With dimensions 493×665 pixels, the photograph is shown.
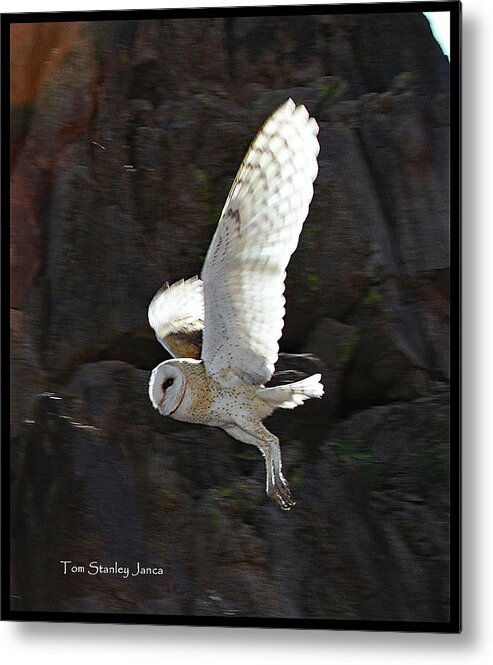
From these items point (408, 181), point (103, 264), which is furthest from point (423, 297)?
point (103, 264)

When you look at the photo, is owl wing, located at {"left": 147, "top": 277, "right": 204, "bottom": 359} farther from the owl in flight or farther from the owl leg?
the owl leg

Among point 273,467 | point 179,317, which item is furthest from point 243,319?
point 273,467

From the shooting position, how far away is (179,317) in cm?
158

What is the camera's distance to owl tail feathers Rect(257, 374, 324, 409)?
1.56 m

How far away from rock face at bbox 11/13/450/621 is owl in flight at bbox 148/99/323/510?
2cm

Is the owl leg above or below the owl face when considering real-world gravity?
below

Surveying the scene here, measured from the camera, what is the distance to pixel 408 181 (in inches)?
60.8

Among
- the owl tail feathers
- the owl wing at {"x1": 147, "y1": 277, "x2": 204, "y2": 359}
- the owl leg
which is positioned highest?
the owl wing at {"x1": 147, "y1": 277, "x2": 204, "y2": 359}

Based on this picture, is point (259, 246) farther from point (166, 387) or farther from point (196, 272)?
point (166, 387)

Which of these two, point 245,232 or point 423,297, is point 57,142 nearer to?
point 245,232

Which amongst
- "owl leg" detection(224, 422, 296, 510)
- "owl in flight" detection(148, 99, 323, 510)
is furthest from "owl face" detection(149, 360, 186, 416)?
"owl leg" detection(224, 422, 296, 510)

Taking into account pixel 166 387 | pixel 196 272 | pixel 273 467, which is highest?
pixel 196 272

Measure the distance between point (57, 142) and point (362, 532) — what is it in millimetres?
665

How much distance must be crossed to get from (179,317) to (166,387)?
10 centimetres
